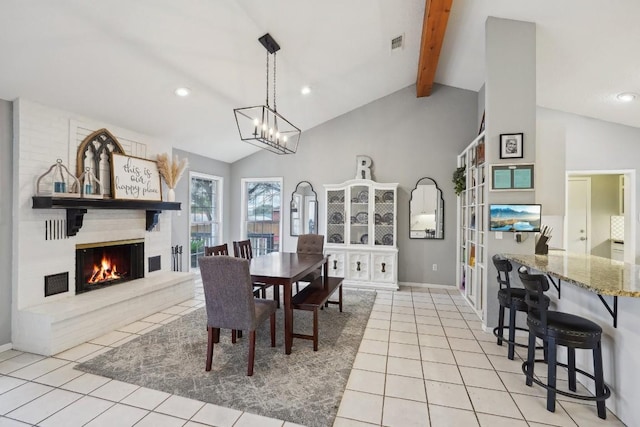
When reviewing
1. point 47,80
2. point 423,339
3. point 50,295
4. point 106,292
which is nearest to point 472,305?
point 423,339

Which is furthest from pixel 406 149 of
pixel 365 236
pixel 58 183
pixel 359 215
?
pixel 58 183

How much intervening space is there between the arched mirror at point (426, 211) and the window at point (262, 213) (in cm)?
260

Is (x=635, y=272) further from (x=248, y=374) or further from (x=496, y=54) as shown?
(x=248, y=374)

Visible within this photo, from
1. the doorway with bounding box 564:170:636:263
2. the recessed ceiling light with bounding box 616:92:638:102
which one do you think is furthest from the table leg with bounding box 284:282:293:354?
the doorway with bounding box 564:170:636:263

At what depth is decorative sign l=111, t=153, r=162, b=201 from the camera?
147 inches

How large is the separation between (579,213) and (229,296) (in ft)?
20.5

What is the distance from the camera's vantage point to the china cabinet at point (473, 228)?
370cm

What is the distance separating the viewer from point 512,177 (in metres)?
3.25

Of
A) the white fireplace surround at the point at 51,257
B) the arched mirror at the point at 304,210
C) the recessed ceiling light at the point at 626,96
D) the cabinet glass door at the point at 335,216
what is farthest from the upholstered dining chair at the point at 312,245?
the recessed ceiling light at the point at 626,96

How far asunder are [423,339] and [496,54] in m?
3.14

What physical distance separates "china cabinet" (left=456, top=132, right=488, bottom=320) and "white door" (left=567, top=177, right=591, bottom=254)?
2.22 metres

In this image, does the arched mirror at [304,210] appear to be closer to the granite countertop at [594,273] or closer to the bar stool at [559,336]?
the granite countertop at [594,273]

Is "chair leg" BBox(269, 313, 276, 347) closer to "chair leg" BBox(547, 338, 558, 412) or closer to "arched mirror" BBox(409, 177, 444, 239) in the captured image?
"chair leg" BBox(547, 338, 558, 412)

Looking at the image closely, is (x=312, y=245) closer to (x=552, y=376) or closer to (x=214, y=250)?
(x=214, y=250)
